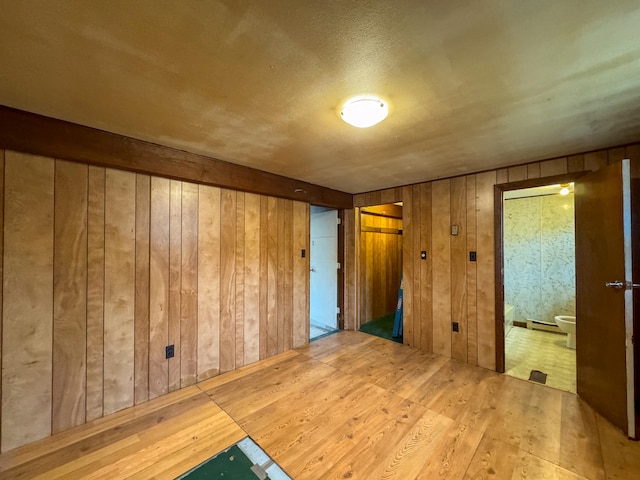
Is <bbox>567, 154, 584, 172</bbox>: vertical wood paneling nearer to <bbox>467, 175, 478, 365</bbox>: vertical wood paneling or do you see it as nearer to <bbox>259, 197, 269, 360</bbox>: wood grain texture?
<bbox>467, 175, 478, 365</bbox>: vertical wood paneling

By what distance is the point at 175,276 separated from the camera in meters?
2.41

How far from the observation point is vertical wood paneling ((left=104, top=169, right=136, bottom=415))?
2.04 meters

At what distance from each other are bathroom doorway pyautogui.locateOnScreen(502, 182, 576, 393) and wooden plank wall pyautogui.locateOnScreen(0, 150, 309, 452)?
12.0ft

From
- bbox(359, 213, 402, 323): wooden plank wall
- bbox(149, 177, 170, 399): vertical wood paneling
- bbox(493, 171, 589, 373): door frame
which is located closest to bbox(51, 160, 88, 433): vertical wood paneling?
bbox(149, 177, 170, 399): vertical wood paneling

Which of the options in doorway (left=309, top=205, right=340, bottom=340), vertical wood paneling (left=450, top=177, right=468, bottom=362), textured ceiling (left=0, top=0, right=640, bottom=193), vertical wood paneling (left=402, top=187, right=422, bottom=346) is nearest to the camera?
textured ceiling (left=0, top=0, right=640, bottom=193)

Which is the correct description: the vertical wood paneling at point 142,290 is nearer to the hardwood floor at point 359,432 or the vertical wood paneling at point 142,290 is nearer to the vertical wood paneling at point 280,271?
the hardwood floor at point 359,432

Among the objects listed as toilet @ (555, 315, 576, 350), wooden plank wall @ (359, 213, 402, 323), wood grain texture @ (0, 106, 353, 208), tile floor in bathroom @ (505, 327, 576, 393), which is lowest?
tile floor in bathroom @ (505, 327, 576, 393)

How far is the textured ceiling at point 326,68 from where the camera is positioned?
94 centimetres

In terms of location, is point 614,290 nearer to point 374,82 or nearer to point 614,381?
point 614,381

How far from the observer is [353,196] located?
13.8ft

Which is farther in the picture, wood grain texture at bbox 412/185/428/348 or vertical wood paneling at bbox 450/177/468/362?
wood grain texture at bbox 412/185/428/348

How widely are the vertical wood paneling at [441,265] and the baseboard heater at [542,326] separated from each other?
2.18m

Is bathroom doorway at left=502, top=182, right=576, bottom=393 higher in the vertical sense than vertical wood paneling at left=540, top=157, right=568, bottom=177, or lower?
lower

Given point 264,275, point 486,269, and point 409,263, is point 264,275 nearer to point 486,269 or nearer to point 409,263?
point 409,263
